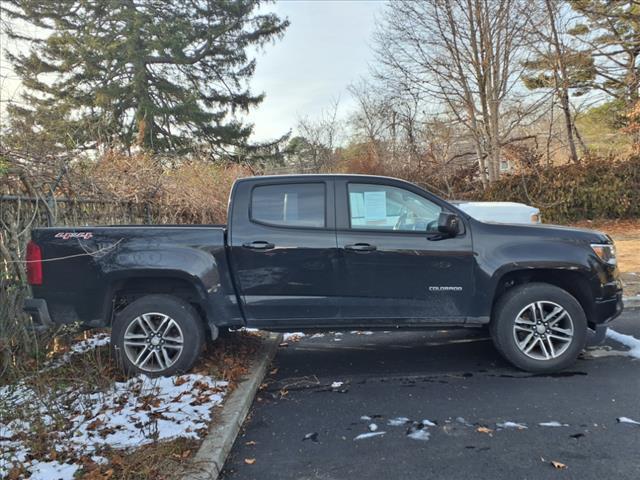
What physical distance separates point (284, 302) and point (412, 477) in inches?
76.7

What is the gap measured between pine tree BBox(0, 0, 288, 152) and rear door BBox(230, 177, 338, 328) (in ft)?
47.1

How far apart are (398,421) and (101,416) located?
225 centimetres

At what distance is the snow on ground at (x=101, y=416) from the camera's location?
9.70 ft

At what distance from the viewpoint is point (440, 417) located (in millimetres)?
3533

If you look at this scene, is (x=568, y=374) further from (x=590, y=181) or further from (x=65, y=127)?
(x=65, y=127)

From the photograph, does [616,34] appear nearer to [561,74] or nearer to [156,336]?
[561,74]

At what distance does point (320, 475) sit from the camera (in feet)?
9.31

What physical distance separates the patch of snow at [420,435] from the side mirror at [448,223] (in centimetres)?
173

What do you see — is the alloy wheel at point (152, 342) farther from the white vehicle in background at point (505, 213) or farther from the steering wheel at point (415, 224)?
the white vehicle in background at point (505, 213)

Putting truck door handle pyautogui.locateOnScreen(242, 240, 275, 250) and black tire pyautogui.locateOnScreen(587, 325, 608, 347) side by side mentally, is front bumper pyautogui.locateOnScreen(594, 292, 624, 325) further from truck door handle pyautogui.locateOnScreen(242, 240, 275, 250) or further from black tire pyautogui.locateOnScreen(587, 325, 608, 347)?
truck door handle pyautogui.locateOnScreen(242, 240, 275, 250)

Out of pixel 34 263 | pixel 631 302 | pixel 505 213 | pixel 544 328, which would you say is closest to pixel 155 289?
pixel 34 263

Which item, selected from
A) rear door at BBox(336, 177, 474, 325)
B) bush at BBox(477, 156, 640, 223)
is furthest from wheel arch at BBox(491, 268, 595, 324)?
bush at BBox(477, 156, 640, 223)

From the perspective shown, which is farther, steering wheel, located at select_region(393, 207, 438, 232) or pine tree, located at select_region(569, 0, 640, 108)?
pine tree, located at select_region(569, 0, 640, 108)

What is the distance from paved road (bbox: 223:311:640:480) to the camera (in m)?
2.87
